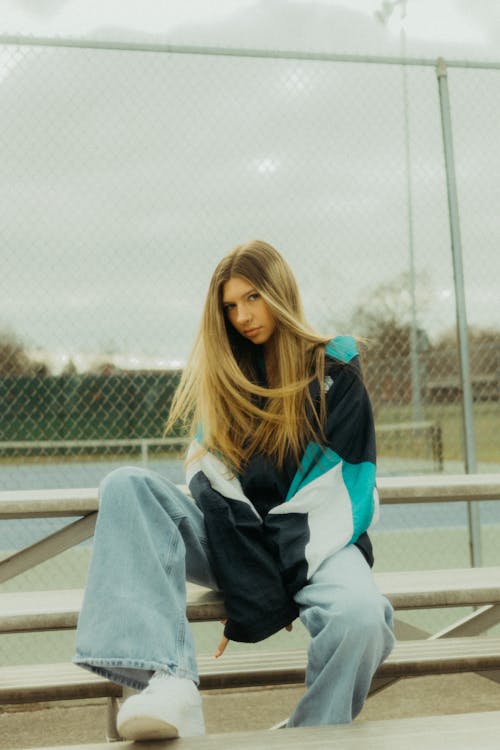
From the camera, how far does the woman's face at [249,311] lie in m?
1.84

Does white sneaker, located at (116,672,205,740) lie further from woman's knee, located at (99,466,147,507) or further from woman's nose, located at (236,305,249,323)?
woman's nose, located at (236,305,249,323)

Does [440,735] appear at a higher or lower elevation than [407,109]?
lower

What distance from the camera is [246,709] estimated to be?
107 inches

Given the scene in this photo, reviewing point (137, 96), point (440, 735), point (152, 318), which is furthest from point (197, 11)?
point (440, 735)

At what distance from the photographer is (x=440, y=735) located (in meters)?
1.17

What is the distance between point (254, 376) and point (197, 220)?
1.39 m

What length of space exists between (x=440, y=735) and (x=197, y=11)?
2943mm

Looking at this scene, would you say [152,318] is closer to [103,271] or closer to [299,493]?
[103,271]

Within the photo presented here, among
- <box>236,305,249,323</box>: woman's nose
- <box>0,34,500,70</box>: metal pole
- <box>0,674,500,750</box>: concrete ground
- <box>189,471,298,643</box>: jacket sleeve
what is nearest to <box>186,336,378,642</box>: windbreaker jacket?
<box>189,471,298,643</box>: jacket sleeve

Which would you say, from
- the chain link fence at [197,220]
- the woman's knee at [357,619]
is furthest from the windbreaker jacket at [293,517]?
the chain link fence at [197,220]

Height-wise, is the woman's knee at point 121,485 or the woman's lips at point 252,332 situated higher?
the woman's lips at point 252,332

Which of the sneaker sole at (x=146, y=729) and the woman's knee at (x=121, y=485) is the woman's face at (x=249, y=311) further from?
the sneaker sole at (x=146, y=729)

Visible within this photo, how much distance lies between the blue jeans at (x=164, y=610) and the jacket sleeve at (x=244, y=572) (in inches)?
2.3

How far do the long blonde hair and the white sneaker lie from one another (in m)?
0.55
